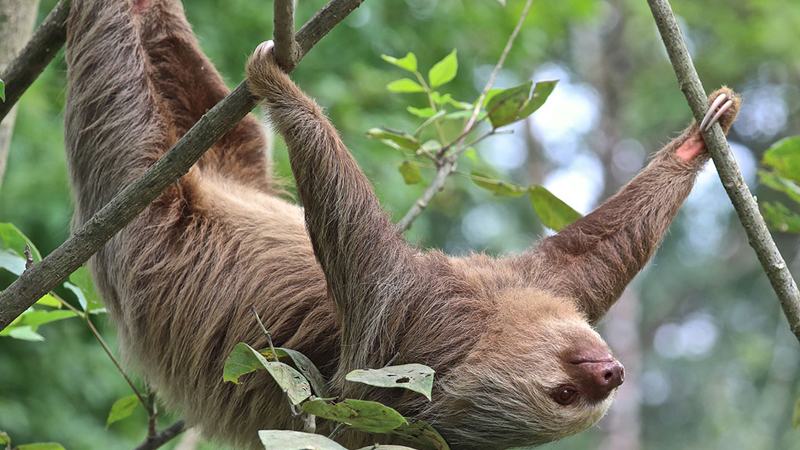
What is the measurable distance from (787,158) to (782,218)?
1.05 ft

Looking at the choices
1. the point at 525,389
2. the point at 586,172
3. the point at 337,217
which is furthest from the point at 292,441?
the point at 586,172

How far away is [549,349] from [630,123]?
1990 cm

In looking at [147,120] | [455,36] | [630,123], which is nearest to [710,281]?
[630,123]

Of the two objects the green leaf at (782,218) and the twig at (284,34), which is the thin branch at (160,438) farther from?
the green leaf at (782,218)

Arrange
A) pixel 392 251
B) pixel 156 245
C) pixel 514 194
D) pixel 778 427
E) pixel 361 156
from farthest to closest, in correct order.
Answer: pixel 778 427 → pixel 361 156 → pixel 514 194 → pixel 156 245 → pixel 392 251

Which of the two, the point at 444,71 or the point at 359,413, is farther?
the point at 444,71

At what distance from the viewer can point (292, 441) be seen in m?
1.95

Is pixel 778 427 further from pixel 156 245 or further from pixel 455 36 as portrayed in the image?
pixel 156 245

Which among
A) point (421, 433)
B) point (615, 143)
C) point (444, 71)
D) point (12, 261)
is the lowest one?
point (421, 433)

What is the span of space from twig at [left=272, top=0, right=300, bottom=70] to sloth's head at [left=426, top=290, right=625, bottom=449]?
1.47 metres

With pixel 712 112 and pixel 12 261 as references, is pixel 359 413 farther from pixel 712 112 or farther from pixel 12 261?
pixel 712 112

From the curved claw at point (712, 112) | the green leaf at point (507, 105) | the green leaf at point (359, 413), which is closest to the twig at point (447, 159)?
the green leaf at point (507, 105)

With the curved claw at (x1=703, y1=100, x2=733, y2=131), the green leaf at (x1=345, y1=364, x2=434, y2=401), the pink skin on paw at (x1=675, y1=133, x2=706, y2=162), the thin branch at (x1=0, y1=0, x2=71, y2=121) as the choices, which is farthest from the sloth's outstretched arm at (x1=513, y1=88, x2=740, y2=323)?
the thin branch at (x1=0, y1=0, x2=71, y2=121)

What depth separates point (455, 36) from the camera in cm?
972
